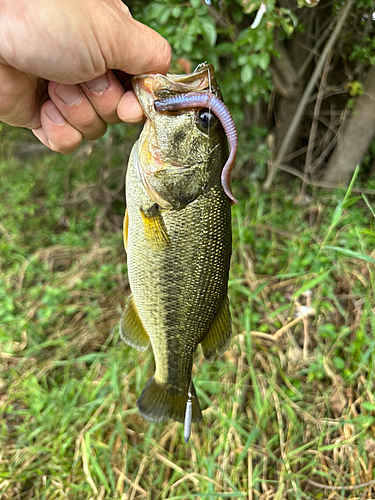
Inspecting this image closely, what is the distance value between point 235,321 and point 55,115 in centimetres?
179

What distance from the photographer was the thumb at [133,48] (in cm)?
108

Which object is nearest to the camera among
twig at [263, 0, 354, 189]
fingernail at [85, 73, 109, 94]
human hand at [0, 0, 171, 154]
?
human hand at [0, 0, 171, 154]

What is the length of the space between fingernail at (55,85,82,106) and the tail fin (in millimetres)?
1363

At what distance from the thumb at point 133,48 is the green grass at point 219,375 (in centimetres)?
109

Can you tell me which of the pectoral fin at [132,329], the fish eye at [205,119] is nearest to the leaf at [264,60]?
the fish eye at [205,119]

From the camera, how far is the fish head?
1.12 meters

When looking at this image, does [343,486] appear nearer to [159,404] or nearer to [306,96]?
[159,404]

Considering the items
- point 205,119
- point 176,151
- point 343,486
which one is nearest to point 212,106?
point 205,119

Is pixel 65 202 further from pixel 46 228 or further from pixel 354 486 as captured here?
pixel 354 486

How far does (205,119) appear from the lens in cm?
111

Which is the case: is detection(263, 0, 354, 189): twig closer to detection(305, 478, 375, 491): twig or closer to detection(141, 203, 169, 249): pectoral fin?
detection(141, 203, 169, 249): pectoral fin

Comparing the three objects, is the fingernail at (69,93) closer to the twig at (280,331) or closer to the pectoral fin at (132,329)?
the pectoral fin at (132,329)

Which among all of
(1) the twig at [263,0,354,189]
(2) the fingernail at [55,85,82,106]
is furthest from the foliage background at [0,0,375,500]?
(2) the fingernail at [55,85,82,106]

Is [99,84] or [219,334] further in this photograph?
[219,334]
